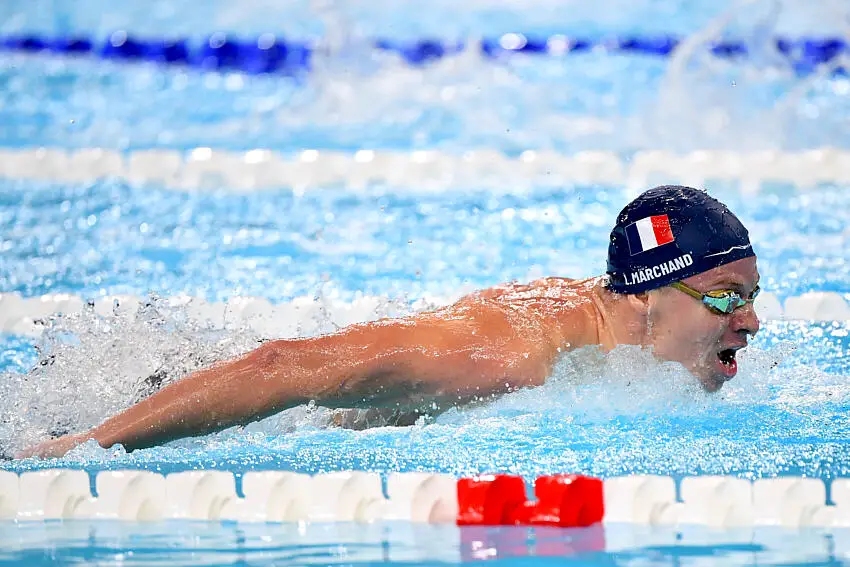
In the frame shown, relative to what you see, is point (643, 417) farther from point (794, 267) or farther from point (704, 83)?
point (704, 83)

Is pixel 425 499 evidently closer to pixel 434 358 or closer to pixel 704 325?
pixel 434 358

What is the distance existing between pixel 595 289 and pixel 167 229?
310cm

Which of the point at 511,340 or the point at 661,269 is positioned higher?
the point at 661,269

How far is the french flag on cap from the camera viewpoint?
291 centimetres

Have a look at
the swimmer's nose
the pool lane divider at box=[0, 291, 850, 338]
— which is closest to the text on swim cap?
the swimmer's nose

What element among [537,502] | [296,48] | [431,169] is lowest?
[537,502]

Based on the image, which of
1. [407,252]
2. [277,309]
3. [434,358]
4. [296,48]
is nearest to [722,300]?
[434,358]

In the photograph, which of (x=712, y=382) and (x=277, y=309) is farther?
(x=277, y=309)

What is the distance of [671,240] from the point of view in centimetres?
290

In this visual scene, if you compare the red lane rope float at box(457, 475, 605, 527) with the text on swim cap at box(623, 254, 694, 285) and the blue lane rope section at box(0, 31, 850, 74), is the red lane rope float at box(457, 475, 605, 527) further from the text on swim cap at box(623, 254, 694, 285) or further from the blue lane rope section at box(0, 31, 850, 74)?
the blue lane rope section at box(0, 31, 850, 74)

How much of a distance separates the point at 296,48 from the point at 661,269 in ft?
21.8

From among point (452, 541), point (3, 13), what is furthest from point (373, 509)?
point (3, 13)

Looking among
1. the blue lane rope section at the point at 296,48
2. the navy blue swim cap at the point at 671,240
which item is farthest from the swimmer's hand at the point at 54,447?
the blue lane rope section at the point at 296,48

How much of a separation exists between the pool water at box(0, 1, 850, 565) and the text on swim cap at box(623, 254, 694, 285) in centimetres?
18
